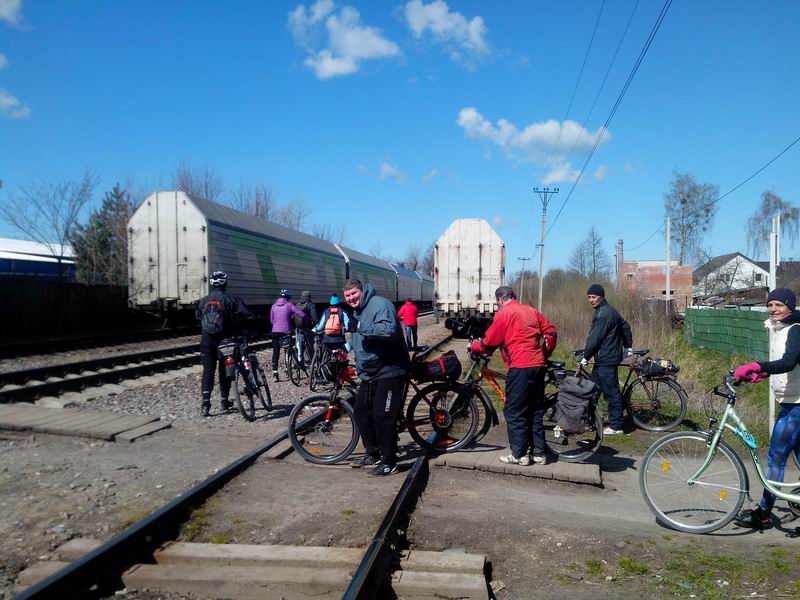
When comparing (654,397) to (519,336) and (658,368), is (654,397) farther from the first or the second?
(519,336)

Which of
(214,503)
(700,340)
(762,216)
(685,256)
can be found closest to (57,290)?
(214,503)

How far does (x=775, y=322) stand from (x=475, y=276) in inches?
764

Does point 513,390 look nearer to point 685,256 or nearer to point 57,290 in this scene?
point 57,290

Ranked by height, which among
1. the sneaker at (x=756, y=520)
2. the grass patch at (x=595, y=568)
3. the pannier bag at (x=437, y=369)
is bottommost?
the grass patch at (x=595, y=568)

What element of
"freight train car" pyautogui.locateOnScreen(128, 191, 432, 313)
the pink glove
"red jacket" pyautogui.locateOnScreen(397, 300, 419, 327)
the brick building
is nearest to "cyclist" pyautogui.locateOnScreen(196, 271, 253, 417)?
the pink glove

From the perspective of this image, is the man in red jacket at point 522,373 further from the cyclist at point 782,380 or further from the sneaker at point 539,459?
the cyclist at point 782,380

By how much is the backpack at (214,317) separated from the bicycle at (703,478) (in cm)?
544

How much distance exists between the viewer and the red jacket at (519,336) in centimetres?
635

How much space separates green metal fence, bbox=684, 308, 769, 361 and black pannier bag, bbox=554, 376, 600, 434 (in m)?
10.0

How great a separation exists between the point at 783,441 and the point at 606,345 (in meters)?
3.34

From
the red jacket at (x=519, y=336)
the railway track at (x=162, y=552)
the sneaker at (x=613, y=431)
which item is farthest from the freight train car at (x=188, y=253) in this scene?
the railway track at (x=162, y=552)

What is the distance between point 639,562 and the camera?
14.2ft

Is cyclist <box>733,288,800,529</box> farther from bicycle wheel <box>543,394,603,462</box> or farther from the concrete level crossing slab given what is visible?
bicycle wheel <box>543,394,603,462</box>

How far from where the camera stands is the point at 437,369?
6.64 meters
